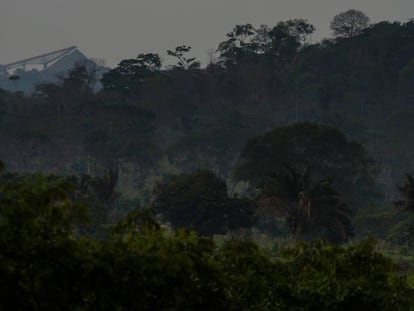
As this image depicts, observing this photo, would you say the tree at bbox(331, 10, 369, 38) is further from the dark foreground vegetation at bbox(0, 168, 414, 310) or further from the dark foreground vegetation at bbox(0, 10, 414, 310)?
the dark foreground vegetation at bbox(0, 168, 414, 310)

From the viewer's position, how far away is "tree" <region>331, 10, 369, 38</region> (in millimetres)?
138000

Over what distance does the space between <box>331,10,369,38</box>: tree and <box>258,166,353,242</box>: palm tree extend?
8102 cm

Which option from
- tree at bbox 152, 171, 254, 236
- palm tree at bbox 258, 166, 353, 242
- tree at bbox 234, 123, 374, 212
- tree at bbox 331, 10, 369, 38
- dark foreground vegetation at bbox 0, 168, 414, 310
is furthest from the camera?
tree at bbox 331, 10, 369, 38

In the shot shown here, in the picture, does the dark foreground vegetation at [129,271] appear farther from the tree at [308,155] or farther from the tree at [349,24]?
the tree at [349,24]

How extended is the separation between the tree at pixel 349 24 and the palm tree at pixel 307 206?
81019 mm

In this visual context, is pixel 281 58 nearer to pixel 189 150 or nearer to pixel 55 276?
pixel 189 150

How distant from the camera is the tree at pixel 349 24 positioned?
138000 mm

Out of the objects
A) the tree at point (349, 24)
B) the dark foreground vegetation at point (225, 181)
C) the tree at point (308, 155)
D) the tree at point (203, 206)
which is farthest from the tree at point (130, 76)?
the tree at point (203, 206)

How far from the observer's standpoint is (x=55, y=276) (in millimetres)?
13477

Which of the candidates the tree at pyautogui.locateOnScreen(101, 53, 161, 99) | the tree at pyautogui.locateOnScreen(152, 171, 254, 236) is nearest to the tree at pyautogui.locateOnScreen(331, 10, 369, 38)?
the tree at pyautogui.locateOnScreen(101, 53, 161, 99)

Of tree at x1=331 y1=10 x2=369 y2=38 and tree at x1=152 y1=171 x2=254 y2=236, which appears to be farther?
tree at x1=331 y1=10 x2=369 y2=38

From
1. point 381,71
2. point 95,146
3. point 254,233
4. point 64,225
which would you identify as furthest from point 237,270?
point 381,71

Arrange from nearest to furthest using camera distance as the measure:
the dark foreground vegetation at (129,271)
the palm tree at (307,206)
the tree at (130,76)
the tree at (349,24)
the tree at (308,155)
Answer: the dark foreground vegetation at (129,271), the palm tree at (307,206), the tree at (308,155), the tree at (130,76), the tree at (349,24)

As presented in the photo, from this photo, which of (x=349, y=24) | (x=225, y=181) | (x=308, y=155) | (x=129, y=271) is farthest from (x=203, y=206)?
(x=349, y=24)
